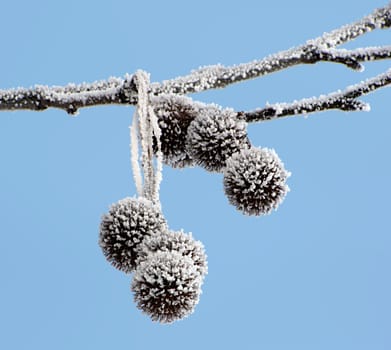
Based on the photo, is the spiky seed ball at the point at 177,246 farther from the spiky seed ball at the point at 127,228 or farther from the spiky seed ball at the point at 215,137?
the spiky seed ball at the point at 215,137

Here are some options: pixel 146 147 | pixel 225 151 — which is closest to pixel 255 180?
pixel 225 151

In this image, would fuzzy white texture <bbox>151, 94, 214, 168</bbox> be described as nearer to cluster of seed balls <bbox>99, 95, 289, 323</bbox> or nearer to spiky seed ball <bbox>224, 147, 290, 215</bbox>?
cluster of seed balls <bbox>99, 95, 289, 323</bbox>

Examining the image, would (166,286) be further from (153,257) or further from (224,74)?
(224,74)

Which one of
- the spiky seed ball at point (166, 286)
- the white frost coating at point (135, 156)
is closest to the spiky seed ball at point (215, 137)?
the white frost coating at point (135, 156)

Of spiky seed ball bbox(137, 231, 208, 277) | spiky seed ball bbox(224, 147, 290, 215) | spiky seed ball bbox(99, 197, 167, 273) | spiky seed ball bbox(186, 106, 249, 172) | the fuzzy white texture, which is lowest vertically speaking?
spiky seed ball bbox(137, 231, 208, 277)

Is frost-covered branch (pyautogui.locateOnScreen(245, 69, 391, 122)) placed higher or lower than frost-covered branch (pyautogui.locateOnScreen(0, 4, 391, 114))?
lower

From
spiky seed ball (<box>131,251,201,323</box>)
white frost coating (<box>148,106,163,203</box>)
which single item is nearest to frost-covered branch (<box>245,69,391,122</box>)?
white frost coating (<box>148,106,163,203</box>)

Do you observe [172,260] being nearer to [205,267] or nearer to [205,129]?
[205,267]

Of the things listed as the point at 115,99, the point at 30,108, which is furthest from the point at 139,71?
the point at 30,108
